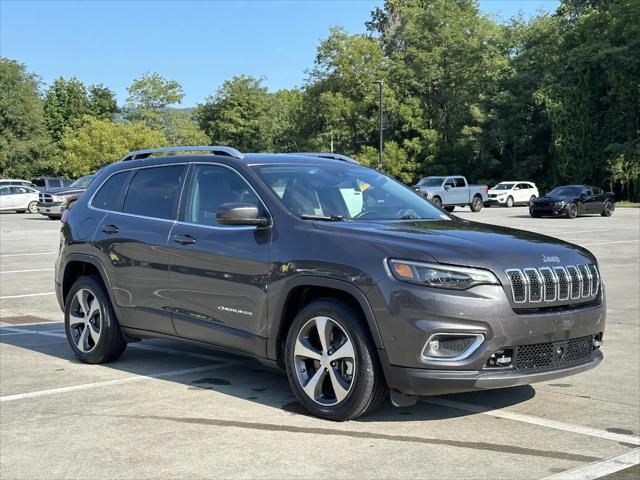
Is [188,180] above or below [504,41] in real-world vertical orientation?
below

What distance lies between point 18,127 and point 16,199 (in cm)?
3480

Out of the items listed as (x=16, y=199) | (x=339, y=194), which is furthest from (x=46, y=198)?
(x=339, y=194)

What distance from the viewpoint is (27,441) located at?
4.79 m

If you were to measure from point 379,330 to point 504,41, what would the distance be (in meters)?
65.8

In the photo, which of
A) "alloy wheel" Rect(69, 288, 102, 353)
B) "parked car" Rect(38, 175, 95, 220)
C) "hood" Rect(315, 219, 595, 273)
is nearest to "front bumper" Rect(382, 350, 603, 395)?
"hood" Rect(315, 219, 595, 273)

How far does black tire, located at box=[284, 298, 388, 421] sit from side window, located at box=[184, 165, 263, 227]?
1.11 m

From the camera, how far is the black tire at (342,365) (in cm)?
488

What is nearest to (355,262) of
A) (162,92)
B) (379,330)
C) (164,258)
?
(379,330)

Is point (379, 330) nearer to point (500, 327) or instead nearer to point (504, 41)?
point (500, 327)

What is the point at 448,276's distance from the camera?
4.67 metres

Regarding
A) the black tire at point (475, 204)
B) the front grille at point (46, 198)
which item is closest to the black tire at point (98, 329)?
the front grille at point (46, 198)

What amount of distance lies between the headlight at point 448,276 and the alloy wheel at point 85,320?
128 inches

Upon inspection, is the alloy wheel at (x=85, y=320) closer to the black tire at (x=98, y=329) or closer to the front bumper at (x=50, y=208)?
the black tire at (x=98, y=329)

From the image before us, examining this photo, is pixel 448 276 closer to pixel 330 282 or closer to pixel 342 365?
pixel 330 282
